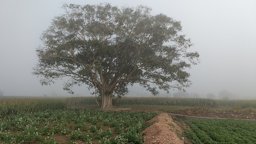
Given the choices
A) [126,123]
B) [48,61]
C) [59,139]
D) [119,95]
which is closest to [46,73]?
→ [48,61]

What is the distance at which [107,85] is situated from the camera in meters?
54.0

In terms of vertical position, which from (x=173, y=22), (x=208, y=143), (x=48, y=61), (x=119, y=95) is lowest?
(x=208, y=143)

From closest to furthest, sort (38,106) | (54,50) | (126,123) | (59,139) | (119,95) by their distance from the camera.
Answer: (59,139) < (126,123) < (38,106) < (54,50) < (119,95)

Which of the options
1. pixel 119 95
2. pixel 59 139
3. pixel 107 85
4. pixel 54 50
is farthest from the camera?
pixel 119 95

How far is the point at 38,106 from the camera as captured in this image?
153ft

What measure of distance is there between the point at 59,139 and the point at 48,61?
30970mm

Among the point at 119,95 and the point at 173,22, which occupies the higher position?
the point at 173,22

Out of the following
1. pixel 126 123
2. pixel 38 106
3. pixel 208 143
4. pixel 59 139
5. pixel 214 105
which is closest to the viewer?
pixel 59 139

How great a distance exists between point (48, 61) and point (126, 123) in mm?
25192

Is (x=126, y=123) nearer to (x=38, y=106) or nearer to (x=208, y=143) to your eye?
(x=208, y=143)

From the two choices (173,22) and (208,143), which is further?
(173,22)

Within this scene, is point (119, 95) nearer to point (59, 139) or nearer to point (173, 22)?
point (173, 22)

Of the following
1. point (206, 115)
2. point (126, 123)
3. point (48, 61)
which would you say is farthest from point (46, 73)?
point (126, 123)

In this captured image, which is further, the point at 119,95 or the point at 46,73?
the point at 119,95
